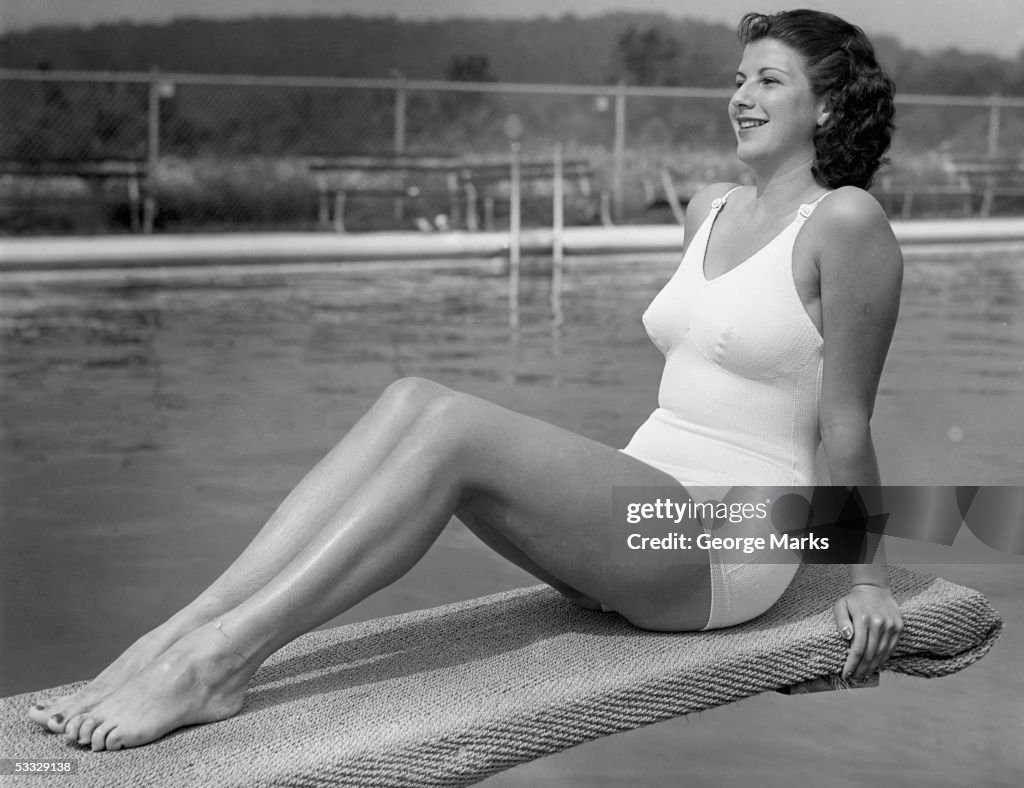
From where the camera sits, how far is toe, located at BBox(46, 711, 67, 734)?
1815mm

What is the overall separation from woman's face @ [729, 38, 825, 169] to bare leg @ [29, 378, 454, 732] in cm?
66

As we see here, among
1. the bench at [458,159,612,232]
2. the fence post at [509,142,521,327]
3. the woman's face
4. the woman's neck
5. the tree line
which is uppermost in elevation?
the tree line

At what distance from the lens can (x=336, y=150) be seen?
17.0 m

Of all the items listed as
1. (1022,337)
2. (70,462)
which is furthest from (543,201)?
(70,462)

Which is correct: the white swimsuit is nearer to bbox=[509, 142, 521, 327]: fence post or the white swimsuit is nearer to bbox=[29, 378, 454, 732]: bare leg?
bbox=[29, 378, 454, 732]: bare leg

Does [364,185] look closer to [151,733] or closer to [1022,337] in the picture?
[1022,337]

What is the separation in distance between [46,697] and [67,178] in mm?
11130

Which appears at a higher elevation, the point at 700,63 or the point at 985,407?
the point at 700,63

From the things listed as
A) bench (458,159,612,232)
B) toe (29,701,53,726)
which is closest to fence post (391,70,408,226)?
bench (458,159,612,232)

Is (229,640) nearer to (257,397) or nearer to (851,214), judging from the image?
(851,214)

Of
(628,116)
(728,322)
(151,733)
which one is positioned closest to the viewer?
(151,733)

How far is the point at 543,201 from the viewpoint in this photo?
46.2 ft

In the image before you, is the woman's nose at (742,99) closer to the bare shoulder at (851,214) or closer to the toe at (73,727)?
the bare shoulder at (851,214)

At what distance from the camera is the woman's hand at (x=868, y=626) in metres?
2.14
